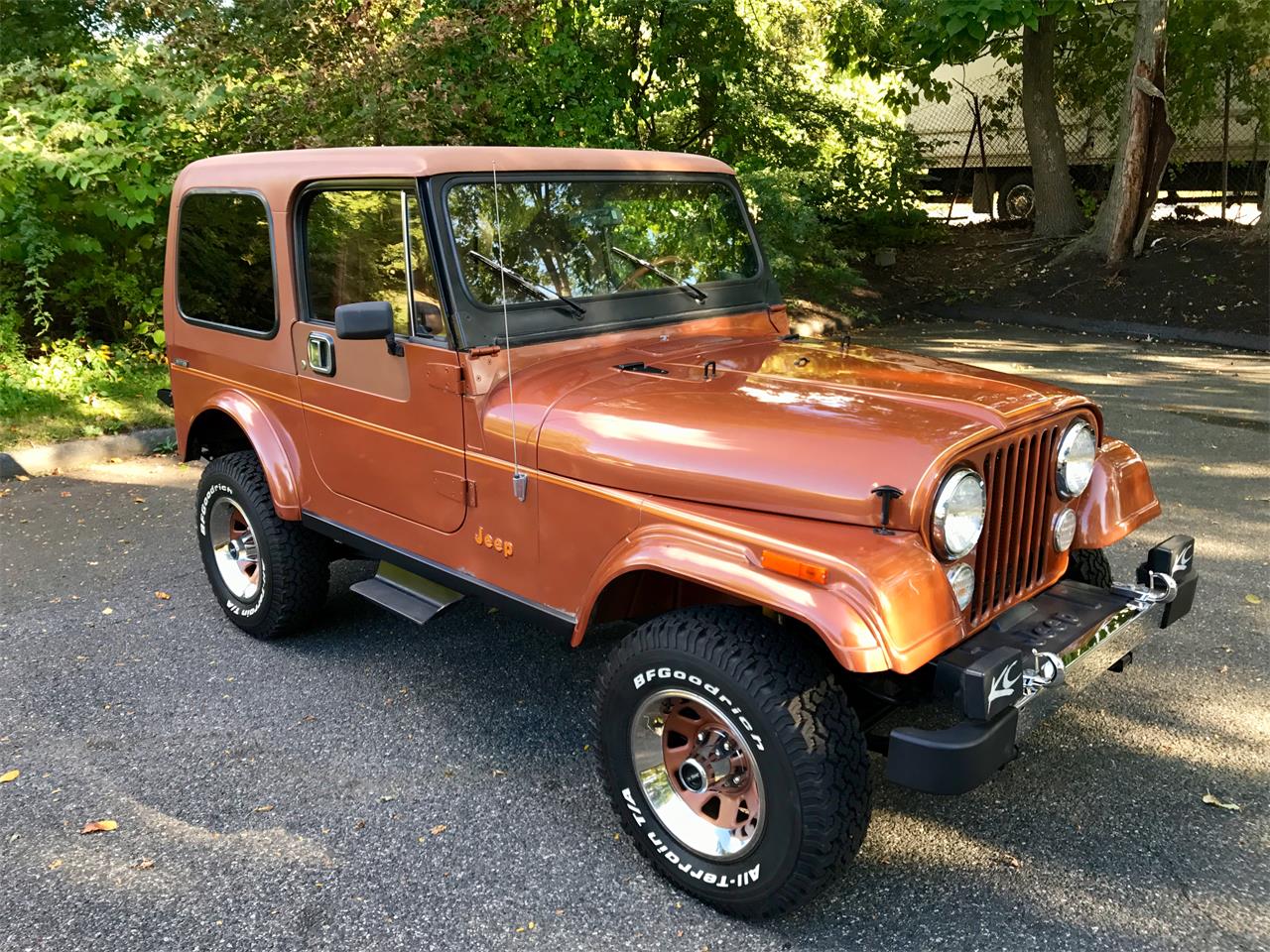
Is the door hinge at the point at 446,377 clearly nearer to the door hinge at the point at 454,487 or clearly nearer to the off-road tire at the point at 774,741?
the door hinge at the point at 454,487

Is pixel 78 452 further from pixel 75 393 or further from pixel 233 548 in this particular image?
Result: pixel 233 548

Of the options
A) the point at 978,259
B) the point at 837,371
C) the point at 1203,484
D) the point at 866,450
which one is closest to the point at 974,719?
the point at 866,450

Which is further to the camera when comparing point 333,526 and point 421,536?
point 333,526

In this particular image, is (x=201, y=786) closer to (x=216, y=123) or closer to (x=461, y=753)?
(x=461, y=753)

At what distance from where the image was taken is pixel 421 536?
3.47 metres

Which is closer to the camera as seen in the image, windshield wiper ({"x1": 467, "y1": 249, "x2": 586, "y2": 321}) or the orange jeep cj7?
the orange jeep cj7

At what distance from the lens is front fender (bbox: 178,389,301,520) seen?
3.91 metres

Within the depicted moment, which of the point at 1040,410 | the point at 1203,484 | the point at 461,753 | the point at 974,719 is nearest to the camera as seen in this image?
the point at 974,719

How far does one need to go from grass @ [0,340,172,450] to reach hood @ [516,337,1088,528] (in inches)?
207

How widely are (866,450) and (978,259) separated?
12.4 meters

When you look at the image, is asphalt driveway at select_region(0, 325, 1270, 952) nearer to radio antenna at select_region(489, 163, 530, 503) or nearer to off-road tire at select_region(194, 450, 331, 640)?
off-road tire at select_region(194, 450, 331, 640)

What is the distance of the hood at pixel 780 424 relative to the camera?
8.17 ft

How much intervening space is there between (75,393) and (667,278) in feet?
19.3

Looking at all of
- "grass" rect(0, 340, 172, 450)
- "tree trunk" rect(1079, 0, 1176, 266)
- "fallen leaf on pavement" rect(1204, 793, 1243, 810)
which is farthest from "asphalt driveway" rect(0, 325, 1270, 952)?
"tree trunk" rect(1079, 0, 1176, 266)
